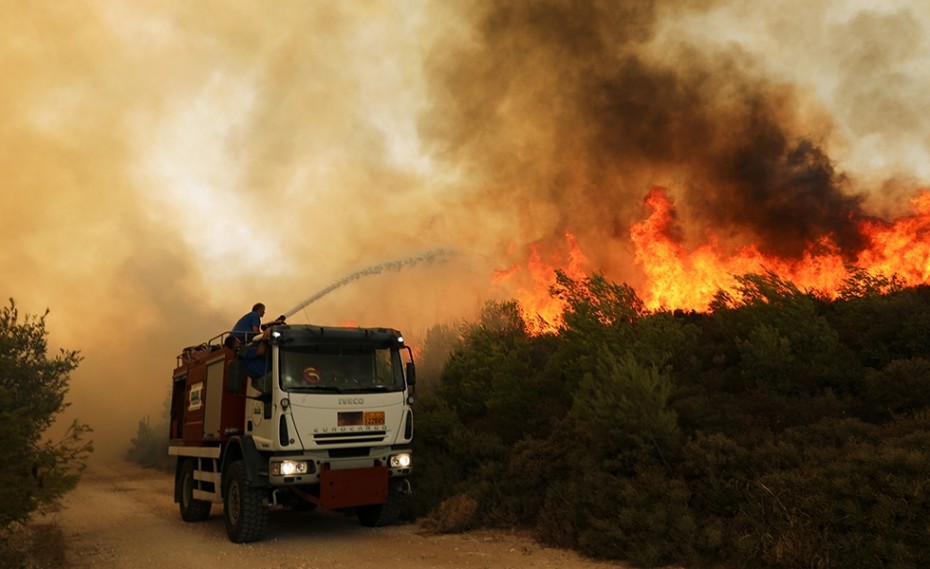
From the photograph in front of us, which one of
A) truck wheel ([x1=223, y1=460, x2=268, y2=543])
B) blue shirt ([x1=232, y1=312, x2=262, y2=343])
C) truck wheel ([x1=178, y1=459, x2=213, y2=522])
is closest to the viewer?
truck wheel ([x1=223, y1=460, x2=268, y2=543])

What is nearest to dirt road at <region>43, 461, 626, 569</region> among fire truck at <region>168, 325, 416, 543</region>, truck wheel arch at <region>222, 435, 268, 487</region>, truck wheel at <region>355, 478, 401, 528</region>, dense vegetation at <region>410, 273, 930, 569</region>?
truck wheel at <region>355, 478, 401, 528</region>

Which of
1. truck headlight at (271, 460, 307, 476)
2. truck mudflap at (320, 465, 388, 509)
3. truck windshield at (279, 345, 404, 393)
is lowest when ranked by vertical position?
truck mudflap at (320, 465, 388, 509)

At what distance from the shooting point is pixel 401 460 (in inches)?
454

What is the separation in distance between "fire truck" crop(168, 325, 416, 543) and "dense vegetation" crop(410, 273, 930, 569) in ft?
6.80

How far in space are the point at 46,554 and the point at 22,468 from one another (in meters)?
1.69

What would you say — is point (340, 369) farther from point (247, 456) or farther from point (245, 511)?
point (245, 511)

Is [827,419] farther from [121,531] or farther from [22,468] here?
[121,531]

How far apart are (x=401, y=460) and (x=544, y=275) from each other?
18844 millimetres

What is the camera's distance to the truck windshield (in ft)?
35.7

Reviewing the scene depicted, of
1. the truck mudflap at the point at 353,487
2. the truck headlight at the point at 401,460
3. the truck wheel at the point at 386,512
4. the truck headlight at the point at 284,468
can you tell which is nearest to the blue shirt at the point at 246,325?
the truck headlight at the point at 284,468

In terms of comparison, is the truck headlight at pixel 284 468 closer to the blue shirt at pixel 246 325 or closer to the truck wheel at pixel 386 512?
the truck wheel at pixel 386 512

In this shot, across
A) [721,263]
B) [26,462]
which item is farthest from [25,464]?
[721,263]

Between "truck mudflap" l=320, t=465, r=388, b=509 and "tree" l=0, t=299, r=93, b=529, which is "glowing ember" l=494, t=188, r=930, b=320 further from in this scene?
"tree" l=0, t=299, r=93, b=529

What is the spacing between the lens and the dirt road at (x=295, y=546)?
942cm
